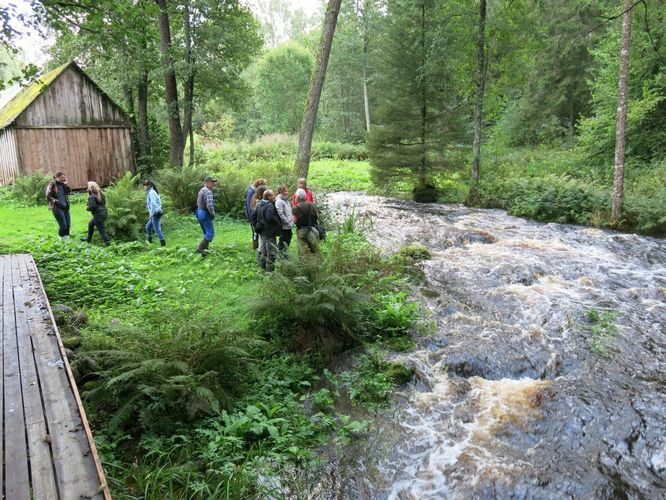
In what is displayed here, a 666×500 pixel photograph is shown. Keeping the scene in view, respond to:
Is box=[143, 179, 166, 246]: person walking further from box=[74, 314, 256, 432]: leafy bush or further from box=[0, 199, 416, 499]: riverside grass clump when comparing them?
box=[74, 314, 256, 432]: leafy bush

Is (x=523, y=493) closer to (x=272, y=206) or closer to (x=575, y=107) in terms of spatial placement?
(x=272, y=206)

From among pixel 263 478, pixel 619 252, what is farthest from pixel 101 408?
pixel 619 252

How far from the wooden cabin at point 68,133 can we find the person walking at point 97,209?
10614mm

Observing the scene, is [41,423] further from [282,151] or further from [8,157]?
[282,151]

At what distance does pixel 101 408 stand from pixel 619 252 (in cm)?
1260

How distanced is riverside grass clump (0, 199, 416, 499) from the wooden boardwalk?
18.9 inches

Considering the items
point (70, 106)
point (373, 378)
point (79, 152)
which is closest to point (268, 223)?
point (373, 378)

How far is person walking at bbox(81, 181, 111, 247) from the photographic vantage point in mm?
12039

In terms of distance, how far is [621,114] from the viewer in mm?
14734

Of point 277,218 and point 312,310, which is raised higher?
point 277,218

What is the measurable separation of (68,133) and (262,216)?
16355 millimetres

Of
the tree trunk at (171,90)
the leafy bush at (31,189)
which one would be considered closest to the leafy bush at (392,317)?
the tree trunk at (171,90)

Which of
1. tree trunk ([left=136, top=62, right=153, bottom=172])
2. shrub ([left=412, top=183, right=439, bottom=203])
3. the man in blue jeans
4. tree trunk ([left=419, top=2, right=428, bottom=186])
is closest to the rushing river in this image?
the man in blue jeans

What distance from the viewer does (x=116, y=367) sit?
5.63 metres
